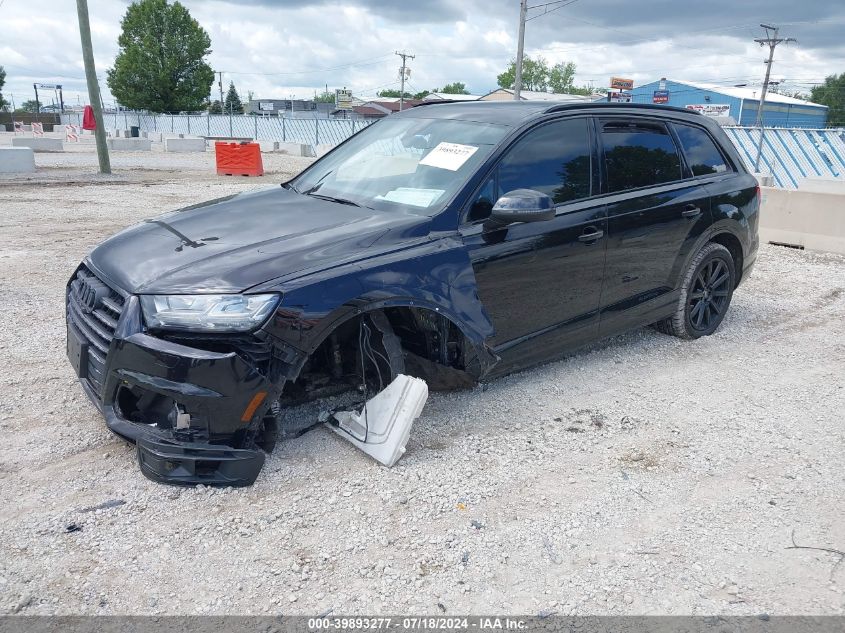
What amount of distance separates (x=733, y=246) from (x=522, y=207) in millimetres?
2901

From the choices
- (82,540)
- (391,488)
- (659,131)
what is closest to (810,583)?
(391,488)

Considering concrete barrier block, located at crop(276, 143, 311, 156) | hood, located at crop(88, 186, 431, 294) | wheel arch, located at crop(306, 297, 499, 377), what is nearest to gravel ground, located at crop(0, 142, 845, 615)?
wheel arch, located at crop(306, 297, 499, 377)

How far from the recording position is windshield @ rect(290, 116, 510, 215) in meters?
3.84

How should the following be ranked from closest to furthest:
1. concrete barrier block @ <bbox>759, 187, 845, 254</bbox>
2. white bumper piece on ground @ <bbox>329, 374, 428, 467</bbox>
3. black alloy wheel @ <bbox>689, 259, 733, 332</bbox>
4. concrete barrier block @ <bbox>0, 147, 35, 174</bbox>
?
white bumper piece on ground @ <bbox>329, 374, 428, 467</bbox>
black alloy wheel @ <bbox>689, 259, 733, 332</bbox>
concrete barrier block @ <bbox>759, 187, 845, 254</bbox>
concrete barrier block @ <bbox>0, 147, 35, 174</bbox>

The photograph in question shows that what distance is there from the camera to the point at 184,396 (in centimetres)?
290

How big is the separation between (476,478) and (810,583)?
1477 millimetres

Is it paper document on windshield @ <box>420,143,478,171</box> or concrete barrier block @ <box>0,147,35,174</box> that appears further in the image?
concrete barrier block @ <box>0,147,35,174</box>

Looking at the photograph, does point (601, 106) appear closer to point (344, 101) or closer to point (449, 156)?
point (449, 156)

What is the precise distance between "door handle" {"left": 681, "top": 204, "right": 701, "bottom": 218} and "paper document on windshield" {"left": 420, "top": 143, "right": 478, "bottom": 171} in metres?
1.92

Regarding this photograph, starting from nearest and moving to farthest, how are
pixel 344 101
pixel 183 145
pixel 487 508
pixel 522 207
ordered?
pixel 487 508
pixel 522 207
pixel 183 145
pixel 344 101

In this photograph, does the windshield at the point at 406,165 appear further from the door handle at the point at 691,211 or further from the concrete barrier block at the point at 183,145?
the concrete barrier block at the point at 183,145

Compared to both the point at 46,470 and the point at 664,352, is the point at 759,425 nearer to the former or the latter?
the point at 664,352

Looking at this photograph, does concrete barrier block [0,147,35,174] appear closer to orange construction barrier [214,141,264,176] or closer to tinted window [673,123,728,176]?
orange construction barrier [214,141,264,176]

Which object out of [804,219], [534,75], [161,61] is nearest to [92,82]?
[804,219]
